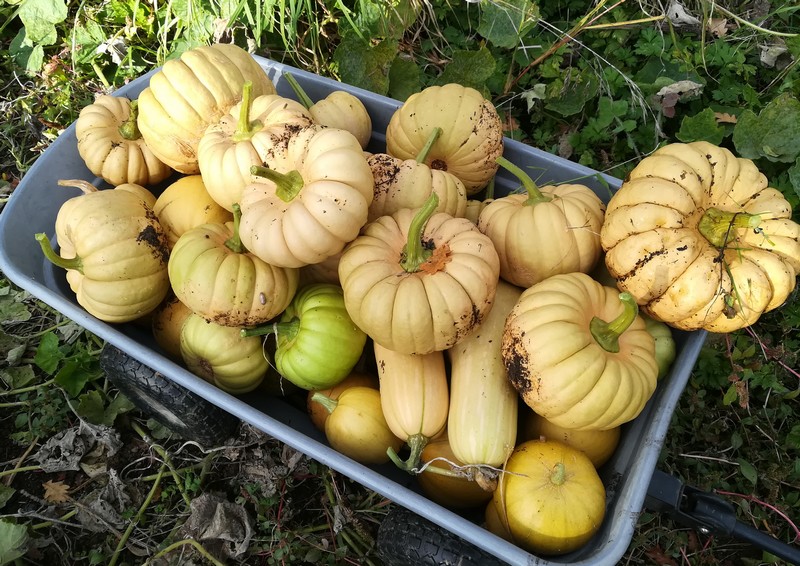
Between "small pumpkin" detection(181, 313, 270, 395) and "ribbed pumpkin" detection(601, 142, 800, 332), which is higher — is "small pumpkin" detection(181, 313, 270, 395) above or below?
below

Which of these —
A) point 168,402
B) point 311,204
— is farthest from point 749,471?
point 168,402

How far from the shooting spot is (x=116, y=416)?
2646mm

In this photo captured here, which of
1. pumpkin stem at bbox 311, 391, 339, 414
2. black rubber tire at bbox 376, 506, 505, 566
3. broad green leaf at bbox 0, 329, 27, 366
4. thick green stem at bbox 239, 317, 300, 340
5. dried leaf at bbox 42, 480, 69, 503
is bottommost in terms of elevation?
dried leaf at bbox 42, 480, 69, 503

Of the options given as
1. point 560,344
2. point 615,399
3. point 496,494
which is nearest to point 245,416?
point 496,494

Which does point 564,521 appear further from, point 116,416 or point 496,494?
point 116,416

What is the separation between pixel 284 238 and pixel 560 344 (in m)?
0.80

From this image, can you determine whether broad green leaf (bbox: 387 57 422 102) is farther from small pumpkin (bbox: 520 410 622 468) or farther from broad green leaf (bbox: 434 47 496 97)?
small pumpkin (bbox: 520 410 622 468)

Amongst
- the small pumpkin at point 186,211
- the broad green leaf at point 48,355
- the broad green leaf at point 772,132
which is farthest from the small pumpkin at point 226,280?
the broad green leaf at point 772,132

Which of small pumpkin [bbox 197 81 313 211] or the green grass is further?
the green grass

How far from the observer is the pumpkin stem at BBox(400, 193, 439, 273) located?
63.0 inches

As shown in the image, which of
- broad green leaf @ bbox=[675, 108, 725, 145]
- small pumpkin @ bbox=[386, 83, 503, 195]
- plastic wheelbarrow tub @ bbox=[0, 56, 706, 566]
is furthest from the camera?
broad green leaf @ bbox=[675, 108, 725, 145]

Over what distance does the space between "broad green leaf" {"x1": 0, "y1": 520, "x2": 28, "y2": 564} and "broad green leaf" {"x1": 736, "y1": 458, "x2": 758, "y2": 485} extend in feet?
8.88

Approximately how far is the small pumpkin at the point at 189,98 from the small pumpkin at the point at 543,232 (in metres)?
0.95

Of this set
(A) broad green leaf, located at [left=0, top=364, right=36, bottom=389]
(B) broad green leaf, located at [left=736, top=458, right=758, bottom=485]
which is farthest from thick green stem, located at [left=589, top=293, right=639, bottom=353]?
(A) broad green leaf, located at [left=0, top=364, right=36, bottom=389]
